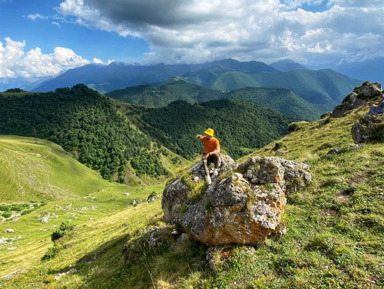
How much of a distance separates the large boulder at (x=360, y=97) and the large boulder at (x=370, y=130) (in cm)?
3883

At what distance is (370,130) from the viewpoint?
20750mm

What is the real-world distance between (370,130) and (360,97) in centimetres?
4551

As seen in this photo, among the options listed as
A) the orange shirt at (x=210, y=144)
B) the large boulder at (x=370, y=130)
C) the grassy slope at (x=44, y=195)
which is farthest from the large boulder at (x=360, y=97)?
the grassy slope at (x=44, y=195)

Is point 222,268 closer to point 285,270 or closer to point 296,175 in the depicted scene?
point 285,270

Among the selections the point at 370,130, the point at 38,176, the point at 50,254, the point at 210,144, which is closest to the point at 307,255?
the point at 210,144

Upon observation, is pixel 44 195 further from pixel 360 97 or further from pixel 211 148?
pixel 360 97

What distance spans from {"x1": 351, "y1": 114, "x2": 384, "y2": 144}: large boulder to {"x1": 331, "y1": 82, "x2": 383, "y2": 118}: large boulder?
38.8 metres

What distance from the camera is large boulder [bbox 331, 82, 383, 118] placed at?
53544 millimetres

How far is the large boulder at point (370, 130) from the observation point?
19.9 meters

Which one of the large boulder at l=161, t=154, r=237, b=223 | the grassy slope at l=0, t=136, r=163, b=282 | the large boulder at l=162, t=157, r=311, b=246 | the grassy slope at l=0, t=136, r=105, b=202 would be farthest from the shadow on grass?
the grassy slope at l=0, t=136, r=105, b=202

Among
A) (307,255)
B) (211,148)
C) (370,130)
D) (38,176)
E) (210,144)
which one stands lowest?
(38,176)

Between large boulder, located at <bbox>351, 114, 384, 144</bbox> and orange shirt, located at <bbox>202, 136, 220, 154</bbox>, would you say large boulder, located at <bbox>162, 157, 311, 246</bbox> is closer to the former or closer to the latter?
orange shirt, located at <bbox>202, 136, 220, 154</bbox>

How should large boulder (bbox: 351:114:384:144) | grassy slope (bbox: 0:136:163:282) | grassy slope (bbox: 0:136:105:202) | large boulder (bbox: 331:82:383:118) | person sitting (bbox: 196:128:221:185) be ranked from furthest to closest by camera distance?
grassy slope (bbox: 0:136:105:202) < grassy slope (bbox: 0:136:163:282) < large boulder (bbox: 331:82:383:118) < large boulder (bbox: 351:114:384:144) < person sitting (bbox: 196:128:221:185)

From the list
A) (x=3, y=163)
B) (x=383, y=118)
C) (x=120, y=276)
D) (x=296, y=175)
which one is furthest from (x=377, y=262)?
(x=3, y=163)
